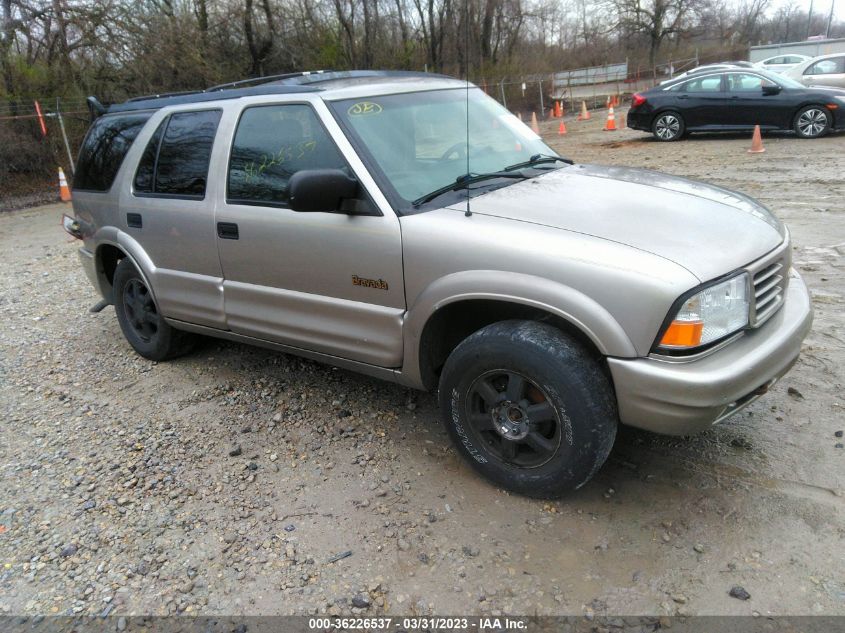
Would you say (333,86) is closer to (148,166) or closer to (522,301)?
(148,166)

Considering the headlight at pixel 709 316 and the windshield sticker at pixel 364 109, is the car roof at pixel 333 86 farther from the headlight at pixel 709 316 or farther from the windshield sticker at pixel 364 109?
the headlight at pixel 709 316

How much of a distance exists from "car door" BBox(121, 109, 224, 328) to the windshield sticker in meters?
1.01

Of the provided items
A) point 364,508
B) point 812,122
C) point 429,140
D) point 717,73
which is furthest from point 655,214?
→ point 717,73

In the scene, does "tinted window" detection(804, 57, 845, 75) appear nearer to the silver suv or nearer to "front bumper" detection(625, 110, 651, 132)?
"front bumper" detection(625, 110, 651, 132)

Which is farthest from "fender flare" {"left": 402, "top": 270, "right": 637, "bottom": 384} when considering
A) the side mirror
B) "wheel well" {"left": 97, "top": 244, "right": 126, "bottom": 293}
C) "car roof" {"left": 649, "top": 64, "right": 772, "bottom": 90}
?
"car roof" {"left": 649, "top": 64, "right": 772, "bottom": 90}

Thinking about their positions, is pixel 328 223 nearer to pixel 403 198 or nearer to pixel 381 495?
pixel 403 198

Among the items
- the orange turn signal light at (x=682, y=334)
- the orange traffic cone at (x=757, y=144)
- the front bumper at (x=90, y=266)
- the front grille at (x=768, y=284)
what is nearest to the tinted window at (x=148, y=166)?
the front bumper at (x=90, y=266)

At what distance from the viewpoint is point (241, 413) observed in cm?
417

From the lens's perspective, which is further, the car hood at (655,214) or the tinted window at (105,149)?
the tinted window at (105,149)

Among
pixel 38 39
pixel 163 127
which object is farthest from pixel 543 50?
pixel 163 127

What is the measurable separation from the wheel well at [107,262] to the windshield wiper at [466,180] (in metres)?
2.83

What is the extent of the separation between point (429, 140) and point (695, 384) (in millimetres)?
1915

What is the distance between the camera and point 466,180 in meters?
3.42

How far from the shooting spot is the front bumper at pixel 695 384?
255 centimetres
